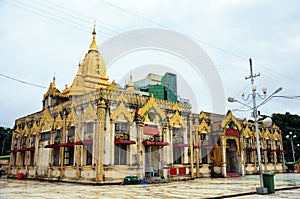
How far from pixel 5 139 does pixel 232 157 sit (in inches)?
1971

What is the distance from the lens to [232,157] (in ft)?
114

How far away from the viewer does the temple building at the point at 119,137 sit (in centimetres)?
2306

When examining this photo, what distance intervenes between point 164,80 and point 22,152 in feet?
66.2

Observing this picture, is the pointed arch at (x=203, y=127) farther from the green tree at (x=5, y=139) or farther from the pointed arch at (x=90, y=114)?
the green tree at (x=5, y=139)

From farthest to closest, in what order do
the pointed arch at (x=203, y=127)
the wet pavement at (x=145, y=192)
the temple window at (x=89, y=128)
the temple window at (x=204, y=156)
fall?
1. the pointed arch at (x=203, y=127)
2. the temple window at (x=204, y=156)
3. the temple window at (x=89, y=128)
4. the wet pavement at (x=145, y=192)

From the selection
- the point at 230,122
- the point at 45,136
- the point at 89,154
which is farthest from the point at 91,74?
the point at 230,122

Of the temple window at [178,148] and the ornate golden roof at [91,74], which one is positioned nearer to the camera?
the temple window at [178,148]

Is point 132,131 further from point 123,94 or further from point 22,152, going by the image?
point 22,152

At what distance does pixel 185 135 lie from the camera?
94.9 feet

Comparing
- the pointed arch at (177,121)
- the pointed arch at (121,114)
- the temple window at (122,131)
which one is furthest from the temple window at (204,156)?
the temple window at (122,131)

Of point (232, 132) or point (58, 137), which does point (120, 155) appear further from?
point (232, 132)

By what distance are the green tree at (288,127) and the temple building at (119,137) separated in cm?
1983

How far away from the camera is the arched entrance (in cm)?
3400

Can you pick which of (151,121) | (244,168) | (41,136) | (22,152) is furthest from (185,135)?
(22,152)
